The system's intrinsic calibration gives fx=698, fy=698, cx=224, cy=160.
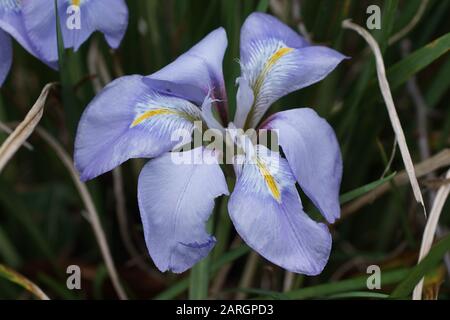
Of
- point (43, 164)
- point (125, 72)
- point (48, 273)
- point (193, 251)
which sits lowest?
point (48, 273)

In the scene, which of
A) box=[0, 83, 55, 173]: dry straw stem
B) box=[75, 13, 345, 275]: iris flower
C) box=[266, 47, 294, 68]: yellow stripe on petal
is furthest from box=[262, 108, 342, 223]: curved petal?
box=[0, 83, 55, 173]: dry straw stem

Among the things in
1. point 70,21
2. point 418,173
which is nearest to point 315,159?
point 418,173

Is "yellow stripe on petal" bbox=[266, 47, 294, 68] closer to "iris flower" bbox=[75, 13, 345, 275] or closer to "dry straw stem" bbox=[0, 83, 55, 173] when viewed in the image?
"iris flower" bbox=[75, 13, 345, 275]

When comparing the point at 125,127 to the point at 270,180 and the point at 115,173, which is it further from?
the point at 115,173

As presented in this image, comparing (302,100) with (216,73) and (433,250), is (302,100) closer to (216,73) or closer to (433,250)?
(216,73)

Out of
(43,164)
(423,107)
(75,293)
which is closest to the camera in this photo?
(75,293)

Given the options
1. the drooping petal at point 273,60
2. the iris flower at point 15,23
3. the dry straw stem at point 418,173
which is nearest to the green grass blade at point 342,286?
the dry straw stem at point 418,173

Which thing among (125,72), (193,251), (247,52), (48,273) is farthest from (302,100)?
(48,273)
